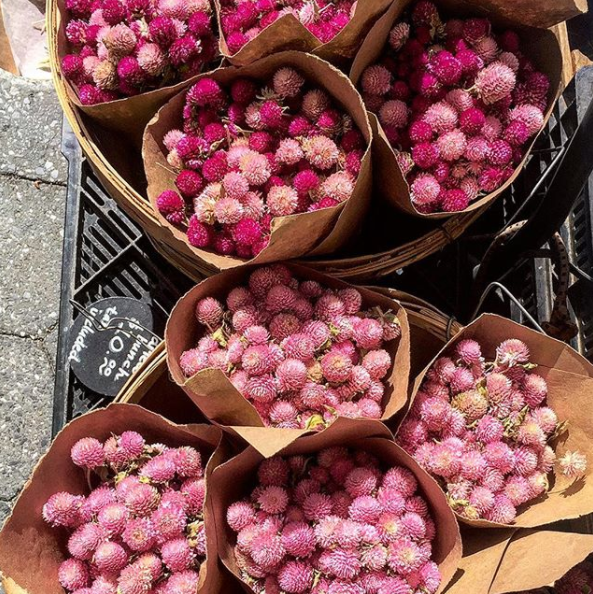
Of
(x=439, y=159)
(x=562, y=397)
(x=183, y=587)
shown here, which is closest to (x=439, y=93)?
(x=439, y=159)

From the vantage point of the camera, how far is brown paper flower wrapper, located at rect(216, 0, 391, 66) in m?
0.88

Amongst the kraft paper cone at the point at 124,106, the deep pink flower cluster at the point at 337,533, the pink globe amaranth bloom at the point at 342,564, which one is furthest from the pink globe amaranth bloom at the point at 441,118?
the pink globe amaranth bloom at the point at 342,564

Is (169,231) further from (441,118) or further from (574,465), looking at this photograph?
(574,465)

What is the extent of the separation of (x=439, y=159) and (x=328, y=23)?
10.3 inches

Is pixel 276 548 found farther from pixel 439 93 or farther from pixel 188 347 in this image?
pixel 439 93

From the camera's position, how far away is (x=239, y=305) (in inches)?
35.9

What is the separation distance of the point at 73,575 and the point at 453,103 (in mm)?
831

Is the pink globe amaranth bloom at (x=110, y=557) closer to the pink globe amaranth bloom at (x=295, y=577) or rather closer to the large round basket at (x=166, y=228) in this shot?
the pink globe amaranth bloom at (x=295, y=577)

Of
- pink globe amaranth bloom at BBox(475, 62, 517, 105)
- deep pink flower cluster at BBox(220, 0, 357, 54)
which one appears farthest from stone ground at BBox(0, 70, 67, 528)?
pink globe amaranth bloom at BBox(475, 62, 517, 105)

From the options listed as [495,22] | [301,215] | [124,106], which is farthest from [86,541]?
[495,22]

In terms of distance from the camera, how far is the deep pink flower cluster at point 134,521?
84cm

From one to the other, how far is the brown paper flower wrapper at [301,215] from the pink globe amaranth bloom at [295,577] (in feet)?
1.28

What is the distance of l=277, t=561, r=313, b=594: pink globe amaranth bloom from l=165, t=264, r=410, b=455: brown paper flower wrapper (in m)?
0.17

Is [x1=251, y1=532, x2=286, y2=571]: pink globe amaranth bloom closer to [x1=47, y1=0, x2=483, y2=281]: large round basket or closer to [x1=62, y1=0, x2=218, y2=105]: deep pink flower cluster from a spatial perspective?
[x1=47, y1=0, x2=483, y2=281]: large round basket
